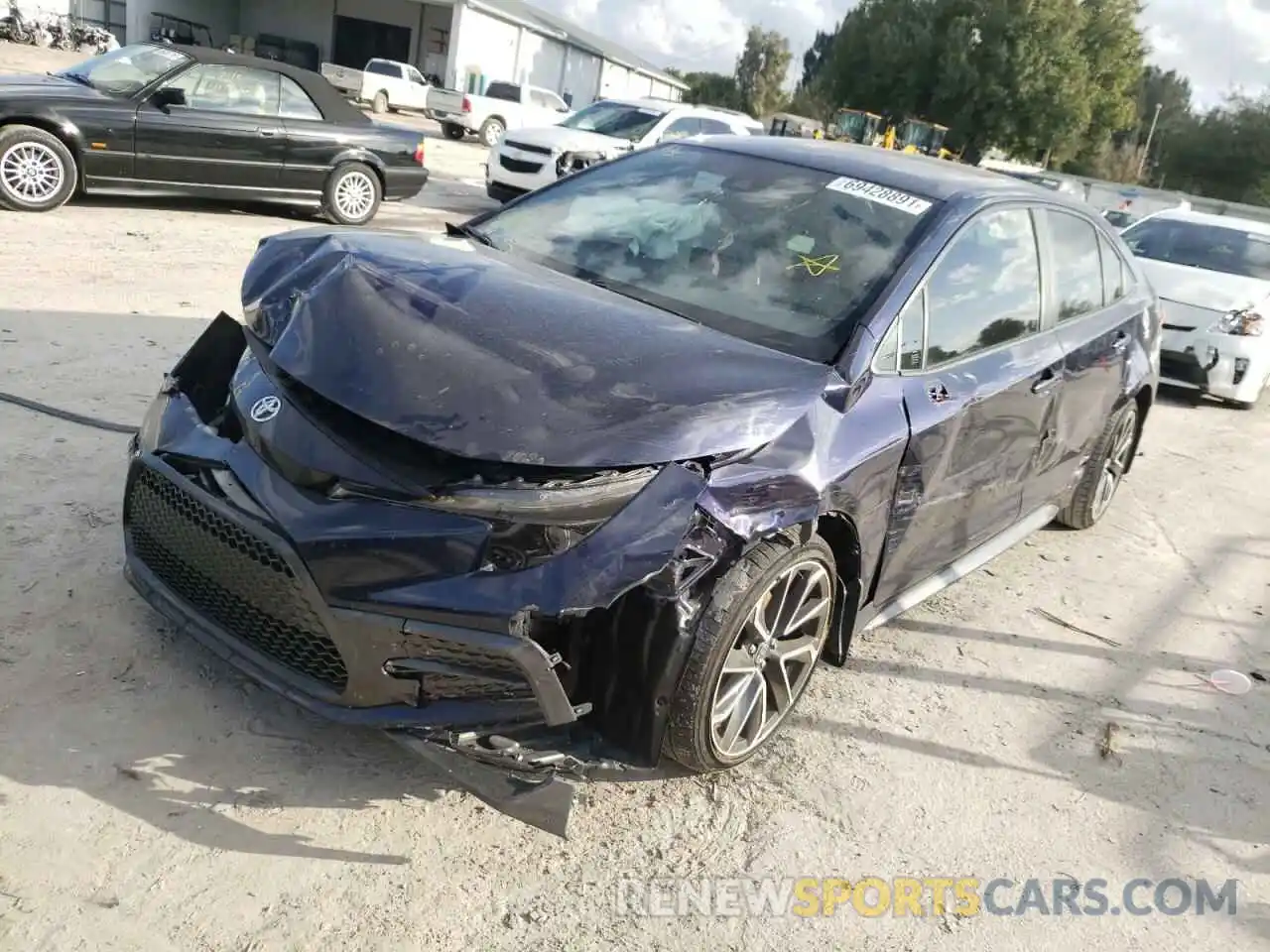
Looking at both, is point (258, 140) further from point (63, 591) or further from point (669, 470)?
point (669, 470)

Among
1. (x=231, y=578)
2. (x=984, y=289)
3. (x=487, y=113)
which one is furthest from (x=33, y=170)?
(x=487, y=113)

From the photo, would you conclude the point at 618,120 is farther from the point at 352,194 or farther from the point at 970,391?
the point at 970,391

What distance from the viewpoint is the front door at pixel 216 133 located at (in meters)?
8.98

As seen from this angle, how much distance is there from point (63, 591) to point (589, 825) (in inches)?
74.5

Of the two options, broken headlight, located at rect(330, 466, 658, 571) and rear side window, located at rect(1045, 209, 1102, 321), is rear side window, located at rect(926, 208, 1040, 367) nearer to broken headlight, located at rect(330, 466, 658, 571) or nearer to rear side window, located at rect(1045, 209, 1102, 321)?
rear side window, located at rect(1045, 209, 1102, 321)

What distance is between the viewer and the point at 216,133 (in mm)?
9320

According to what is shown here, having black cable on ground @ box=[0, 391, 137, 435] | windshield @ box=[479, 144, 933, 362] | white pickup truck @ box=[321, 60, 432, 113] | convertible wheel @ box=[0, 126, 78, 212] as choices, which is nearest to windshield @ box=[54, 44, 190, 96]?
convertible wheel @ box=[0, 126, 78, 212]

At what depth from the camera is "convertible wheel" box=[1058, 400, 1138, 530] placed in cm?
520

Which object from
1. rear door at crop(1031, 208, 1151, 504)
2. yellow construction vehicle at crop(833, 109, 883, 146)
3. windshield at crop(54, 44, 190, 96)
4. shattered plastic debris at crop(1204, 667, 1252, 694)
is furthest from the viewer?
yellow construction vehicle at crop(833, 109, 883, 146)

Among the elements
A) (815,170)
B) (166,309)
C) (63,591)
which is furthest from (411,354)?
(166,309)

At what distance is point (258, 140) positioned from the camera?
9680mm

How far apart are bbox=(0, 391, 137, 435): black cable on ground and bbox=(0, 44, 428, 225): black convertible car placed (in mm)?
4874

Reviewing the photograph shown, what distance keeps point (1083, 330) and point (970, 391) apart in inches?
49.8

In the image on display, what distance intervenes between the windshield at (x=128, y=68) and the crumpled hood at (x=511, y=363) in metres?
6.99
